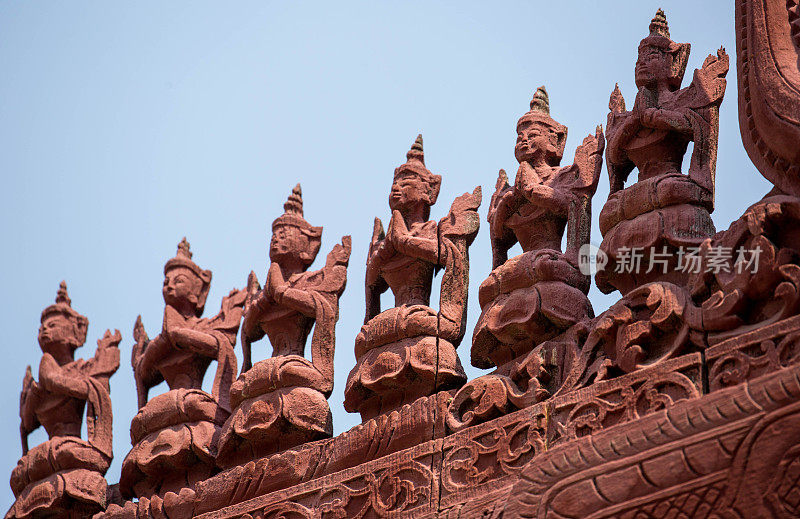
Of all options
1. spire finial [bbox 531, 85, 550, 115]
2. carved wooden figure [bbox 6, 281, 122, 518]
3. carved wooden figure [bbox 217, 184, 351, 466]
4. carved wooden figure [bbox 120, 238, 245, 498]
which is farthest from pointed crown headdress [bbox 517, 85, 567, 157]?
carved wooden figure [bbox 6, 281, 122, 518]

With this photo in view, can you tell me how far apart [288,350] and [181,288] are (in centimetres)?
142

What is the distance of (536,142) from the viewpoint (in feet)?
30.1

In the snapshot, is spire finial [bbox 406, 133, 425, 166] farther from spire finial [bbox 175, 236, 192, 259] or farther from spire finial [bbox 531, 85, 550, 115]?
spire finial [bbox 175, 236, 192, 259]

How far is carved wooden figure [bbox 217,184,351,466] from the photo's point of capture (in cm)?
913

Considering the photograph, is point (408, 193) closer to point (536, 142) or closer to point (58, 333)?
point (536, 142)

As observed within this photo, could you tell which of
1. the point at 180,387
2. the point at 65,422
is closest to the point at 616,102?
the point at 180,387

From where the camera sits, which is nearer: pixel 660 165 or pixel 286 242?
pixel 660 165

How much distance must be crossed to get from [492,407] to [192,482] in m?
2.37

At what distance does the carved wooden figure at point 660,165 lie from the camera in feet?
26.3

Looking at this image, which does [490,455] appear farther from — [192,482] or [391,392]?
[192,482]

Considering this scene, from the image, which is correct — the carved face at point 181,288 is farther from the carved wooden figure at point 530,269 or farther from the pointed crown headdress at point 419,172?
the carved wooden figure at point 530,269

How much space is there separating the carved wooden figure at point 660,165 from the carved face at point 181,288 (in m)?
3.44

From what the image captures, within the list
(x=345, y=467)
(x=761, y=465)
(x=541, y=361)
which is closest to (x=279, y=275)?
(x=345, y=467)

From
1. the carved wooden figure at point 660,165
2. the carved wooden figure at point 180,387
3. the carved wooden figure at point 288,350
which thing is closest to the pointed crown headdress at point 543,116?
the carved wooden figure at point 660,165
